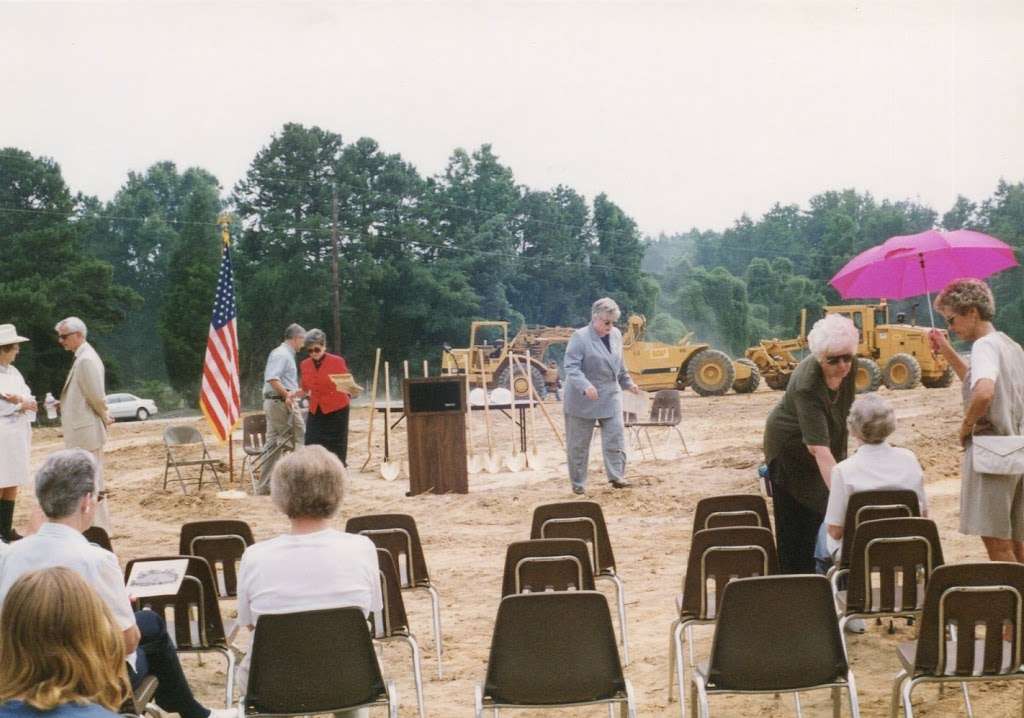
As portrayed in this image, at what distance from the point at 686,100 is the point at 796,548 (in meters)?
32.3

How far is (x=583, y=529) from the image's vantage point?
199 inches

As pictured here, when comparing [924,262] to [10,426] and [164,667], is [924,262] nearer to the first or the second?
[164,667]

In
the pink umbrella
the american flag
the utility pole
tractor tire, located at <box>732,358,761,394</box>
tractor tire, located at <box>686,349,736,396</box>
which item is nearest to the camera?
the pink umbrella

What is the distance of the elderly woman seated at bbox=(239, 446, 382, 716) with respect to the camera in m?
3.35

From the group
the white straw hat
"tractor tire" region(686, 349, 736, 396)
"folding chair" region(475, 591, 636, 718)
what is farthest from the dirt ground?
"tractor tire" region(686, 349, 736, 396)

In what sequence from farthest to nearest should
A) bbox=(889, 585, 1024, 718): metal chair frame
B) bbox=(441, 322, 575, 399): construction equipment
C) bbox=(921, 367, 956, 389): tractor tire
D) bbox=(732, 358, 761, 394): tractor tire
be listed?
bbox=(732, 358, 761, 394): tractor tire
bbox=(921, 367, 956, 389): tractor tire
bbox=(441, 322, 575, 399): construction equipment
bbox=(889, 585, 1024, 718): metal chair frame

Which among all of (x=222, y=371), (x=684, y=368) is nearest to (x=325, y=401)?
(x=222, y=371)

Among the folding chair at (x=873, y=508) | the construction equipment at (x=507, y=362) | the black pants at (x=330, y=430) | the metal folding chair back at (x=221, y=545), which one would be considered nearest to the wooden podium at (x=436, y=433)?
the black pants at (x=330, y=430)

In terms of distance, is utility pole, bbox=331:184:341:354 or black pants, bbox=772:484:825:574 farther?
utility pole, bbox=331:184:341:354

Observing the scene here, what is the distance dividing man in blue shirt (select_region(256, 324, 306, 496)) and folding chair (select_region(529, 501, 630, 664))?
19.2 feet

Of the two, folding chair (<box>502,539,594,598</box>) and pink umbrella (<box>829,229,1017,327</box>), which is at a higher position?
pink umbrella (<box>829,229,1017,327</box>)

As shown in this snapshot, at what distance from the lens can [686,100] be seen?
35.8 meters

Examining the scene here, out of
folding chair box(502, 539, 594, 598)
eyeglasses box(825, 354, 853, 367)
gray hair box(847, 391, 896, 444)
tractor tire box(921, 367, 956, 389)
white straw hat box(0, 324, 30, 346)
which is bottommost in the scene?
folding chair box(502, 539, 594, 598)

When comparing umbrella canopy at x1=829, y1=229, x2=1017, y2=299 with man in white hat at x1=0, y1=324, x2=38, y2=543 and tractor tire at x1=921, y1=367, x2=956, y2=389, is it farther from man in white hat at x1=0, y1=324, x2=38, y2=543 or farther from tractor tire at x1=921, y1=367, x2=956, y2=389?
tractor tire at x1=921, y1=367, x2=956, y2=389
